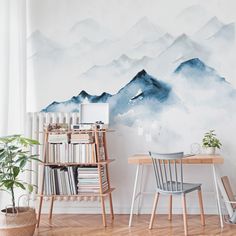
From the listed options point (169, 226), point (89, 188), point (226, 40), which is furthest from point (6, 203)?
point (226, 40)

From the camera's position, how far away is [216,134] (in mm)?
4449

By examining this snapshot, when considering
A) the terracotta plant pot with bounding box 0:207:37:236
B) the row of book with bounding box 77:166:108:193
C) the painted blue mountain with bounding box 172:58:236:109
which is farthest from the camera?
the painted blue mountain with bounding box 172:58:236:109

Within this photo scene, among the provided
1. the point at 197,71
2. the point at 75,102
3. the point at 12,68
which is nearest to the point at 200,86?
the point at 197,71

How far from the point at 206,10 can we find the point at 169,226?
7.77 feet

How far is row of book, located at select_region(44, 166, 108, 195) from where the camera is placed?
411cm

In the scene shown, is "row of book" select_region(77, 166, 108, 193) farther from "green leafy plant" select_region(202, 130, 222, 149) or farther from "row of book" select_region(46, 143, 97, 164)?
"green leafy plant" select_region(202, 130, 222, 149)

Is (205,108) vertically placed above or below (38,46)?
below

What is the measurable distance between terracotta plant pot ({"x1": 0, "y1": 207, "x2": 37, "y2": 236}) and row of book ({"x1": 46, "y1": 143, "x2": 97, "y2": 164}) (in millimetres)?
744

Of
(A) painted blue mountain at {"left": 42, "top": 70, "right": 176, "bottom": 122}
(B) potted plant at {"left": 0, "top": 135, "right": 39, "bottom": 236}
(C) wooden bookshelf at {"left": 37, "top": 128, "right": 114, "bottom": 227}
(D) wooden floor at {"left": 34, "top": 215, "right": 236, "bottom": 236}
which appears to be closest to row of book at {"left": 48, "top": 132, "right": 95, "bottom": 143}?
(C) wooden bookshelf at {"left": 37, "top": 128, "right": 114, "bottom": 227}

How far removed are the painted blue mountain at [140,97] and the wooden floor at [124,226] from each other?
45.2 inches

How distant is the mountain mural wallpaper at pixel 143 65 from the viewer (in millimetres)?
4480

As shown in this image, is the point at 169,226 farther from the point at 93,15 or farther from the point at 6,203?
the point at 93,15

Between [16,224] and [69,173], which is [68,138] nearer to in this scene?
[69,173]

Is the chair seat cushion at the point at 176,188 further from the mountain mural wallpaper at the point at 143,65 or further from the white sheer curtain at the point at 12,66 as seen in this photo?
the white sheer curtain at the point at 12,66
